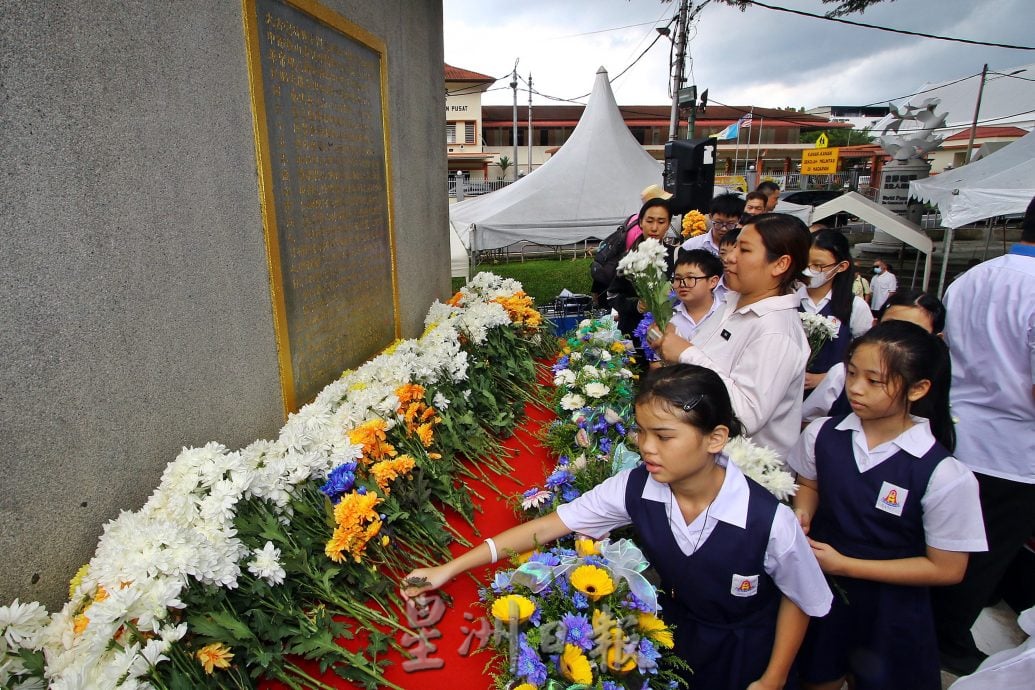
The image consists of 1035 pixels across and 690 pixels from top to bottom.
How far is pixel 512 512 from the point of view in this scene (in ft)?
8.15

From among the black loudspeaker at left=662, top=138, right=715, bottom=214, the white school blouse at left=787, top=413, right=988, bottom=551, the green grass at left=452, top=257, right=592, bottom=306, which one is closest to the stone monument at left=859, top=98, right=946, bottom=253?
the green grass at left=452, top=257, right=592, bottom=306

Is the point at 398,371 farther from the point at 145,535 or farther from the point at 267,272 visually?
the point at 145,535

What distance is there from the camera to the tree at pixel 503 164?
131ft

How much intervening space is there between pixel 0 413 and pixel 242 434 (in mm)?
886

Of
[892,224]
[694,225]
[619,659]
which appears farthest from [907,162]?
[619,659]

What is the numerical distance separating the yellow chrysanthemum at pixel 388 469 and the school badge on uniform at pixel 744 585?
1121 millimetres

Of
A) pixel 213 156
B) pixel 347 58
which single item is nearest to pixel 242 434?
pixel 213 156

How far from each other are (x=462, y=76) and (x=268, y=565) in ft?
126

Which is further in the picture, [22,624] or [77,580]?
[77,580]

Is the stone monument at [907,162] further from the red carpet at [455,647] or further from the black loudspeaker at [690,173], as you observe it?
the red carpet at [455,647]

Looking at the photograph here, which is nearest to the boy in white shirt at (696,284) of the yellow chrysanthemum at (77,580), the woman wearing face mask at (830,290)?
the woman wearing face mask at (830,290)

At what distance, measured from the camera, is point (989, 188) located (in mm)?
6516

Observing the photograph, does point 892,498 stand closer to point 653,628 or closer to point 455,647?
point 653,628

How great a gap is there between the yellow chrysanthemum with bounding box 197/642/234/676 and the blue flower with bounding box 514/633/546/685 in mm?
685
